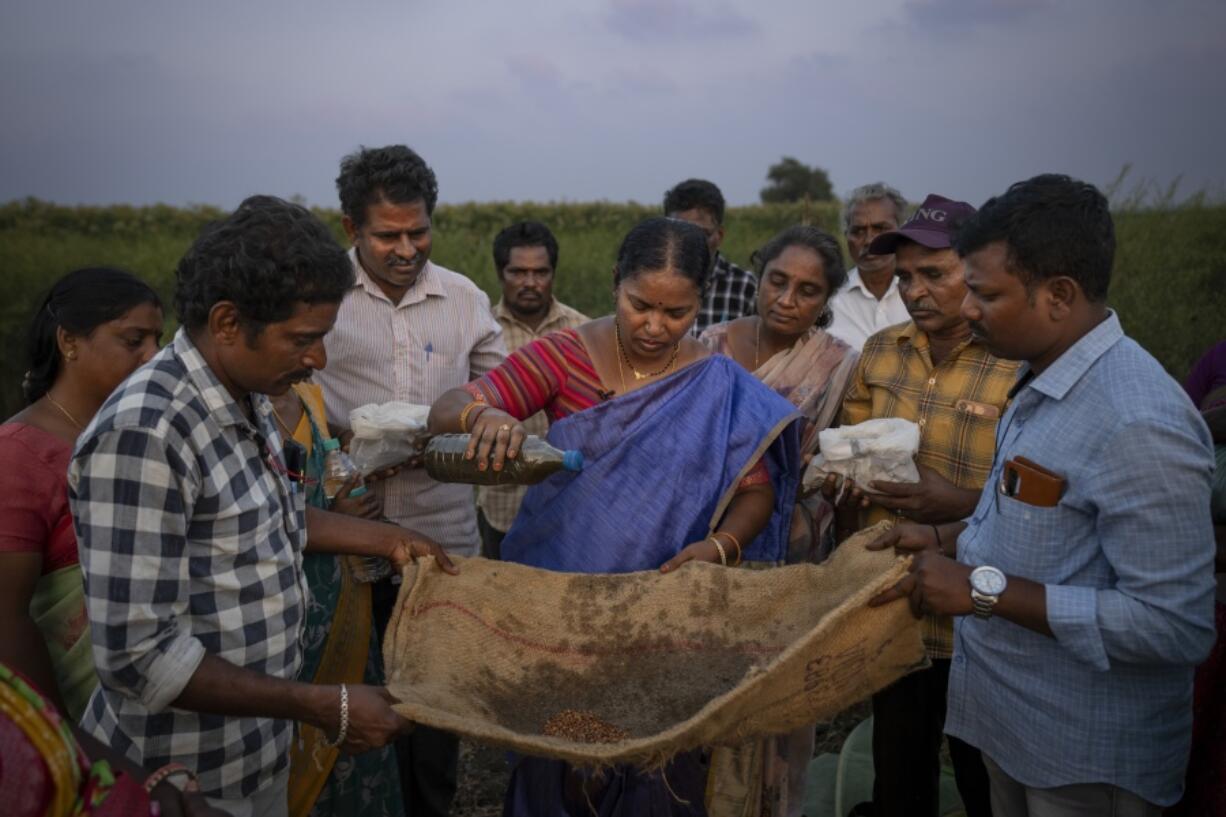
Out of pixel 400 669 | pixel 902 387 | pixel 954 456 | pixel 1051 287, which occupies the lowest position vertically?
pixel 400 669

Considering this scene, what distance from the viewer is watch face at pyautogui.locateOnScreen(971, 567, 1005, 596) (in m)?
2.00

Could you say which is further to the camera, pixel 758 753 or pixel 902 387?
pixel 902 387

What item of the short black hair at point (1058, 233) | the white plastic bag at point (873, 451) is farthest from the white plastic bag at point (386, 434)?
the short black hair at point (1058, 233)

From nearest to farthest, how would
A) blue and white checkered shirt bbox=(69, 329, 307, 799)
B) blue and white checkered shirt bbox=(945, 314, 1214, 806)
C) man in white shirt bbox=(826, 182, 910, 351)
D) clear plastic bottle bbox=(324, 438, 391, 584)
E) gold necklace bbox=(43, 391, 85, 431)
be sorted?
blue and white checkered shirt bbox=(69, 329, 307, 799), blue and white checkered shirt bbox=(945, 314, 1214, 806), gold necklace bbox=(43, 391, 85, 431), clear plastic bottle bbox=(324, 438, 391, 584), man in white shirt bbox=(826, 182, 910, 351)

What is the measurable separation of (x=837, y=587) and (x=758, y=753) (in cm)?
79

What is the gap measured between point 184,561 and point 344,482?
47.5 inches

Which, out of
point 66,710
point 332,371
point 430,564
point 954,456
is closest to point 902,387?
point 954,456

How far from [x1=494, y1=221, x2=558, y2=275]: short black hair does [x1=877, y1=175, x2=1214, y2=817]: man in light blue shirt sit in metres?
3.68

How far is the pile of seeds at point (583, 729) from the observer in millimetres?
2254

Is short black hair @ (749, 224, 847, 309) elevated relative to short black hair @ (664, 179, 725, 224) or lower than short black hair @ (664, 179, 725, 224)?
lower

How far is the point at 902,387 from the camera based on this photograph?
311 cm

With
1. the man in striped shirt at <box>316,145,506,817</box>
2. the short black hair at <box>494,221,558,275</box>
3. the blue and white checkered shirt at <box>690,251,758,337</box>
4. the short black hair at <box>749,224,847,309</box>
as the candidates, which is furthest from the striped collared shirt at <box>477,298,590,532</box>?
the short black hair at <box>749,224,847,309</box>

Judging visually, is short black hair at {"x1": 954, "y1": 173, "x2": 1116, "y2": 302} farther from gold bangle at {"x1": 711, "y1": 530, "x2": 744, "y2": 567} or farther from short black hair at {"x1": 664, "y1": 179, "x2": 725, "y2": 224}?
short black hair at {"x1": 664, "y1": 179, "x2": 725, "y2": 224}

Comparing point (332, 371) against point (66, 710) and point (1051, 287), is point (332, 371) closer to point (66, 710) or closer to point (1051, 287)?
point (66, 710)
